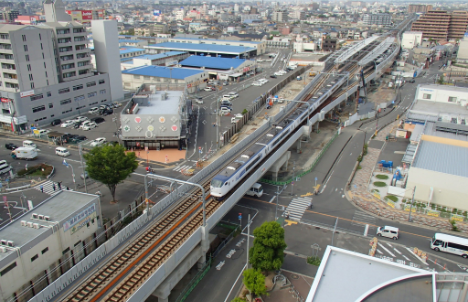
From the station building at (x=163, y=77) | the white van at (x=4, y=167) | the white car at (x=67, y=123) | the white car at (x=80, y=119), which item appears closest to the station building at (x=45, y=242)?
the white van at (x=4, y=167)

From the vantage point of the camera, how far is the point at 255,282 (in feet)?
62.4

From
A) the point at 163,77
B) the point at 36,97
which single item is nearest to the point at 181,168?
the point at 36,97

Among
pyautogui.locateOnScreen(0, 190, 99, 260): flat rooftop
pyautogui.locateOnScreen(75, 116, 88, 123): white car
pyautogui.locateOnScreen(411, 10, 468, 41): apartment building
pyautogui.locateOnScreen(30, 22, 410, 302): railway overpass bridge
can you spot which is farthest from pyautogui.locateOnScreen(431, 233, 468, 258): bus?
pyautogui.locateOnScreen(411, 10, 468, 41): apartment building

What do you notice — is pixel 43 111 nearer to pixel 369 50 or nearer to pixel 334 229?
pixel 334 229

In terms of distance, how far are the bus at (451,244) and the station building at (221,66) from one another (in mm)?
59439

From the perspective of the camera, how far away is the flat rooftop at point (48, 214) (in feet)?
63.9

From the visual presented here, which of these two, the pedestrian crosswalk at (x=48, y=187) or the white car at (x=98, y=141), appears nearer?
the pedestrian crosswalk at (x=48, y=187)

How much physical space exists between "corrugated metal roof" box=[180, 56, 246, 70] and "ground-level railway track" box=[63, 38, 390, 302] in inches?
2366

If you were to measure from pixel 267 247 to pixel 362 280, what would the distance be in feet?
18.4

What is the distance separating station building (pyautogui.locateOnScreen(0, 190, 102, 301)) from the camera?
714 inches

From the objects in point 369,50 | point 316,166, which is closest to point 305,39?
point 369,50

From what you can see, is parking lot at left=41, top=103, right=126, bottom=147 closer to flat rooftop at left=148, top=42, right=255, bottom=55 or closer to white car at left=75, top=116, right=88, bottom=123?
white car at left=75, top=116, right=88, bottom=123

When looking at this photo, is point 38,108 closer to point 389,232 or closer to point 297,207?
point 297,207

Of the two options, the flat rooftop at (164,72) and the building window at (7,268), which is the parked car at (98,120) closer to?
the flat rooftop at (164,72)
